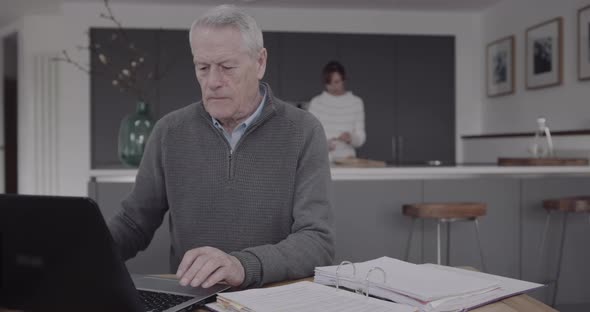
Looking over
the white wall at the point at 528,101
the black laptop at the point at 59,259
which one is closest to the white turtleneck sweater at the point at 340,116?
the white wall at the point at 528,101

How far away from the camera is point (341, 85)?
169 inches

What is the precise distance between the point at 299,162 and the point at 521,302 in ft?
2.17

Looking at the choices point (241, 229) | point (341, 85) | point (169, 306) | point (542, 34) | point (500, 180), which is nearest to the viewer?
point (169, 306)

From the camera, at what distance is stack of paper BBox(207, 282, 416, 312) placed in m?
0.88

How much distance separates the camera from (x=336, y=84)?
4262 millimetres

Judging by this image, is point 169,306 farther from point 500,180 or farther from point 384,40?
point 384,40

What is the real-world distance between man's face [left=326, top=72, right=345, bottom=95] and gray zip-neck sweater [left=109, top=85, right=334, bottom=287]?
8.81 ft

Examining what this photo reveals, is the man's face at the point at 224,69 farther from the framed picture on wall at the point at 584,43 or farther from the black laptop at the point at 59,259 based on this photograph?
the framed picture on wall at the point at 584,43

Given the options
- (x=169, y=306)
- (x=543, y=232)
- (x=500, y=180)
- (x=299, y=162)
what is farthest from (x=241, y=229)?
(x=543, y=232)

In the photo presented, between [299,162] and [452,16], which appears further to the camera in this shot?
[452,16]

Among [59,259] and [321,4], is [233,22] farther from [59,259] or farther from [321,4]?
[321,4]

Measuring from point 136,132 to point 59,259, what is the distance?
2104 mm

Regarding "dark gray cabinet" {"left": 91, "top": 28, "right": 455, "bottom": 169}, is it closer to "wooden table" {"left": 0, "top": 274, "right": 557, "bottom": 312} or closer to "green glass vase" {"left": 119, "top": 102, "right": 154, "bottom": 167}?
"green glass vase" {"left": 119, "top": 102, "right": 154, "bottom": 167}

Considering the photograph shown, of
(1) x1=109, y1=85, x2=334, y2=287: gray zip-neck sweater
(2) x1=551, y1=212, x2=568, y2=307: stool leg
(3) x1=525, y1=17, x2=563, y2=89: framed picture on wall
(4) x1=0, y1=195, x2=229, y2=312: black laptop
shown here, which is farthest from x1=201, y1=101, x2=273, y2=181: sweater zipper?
(3) x1=525, y1=17, x2=563, y2=89: framed picture on wall
